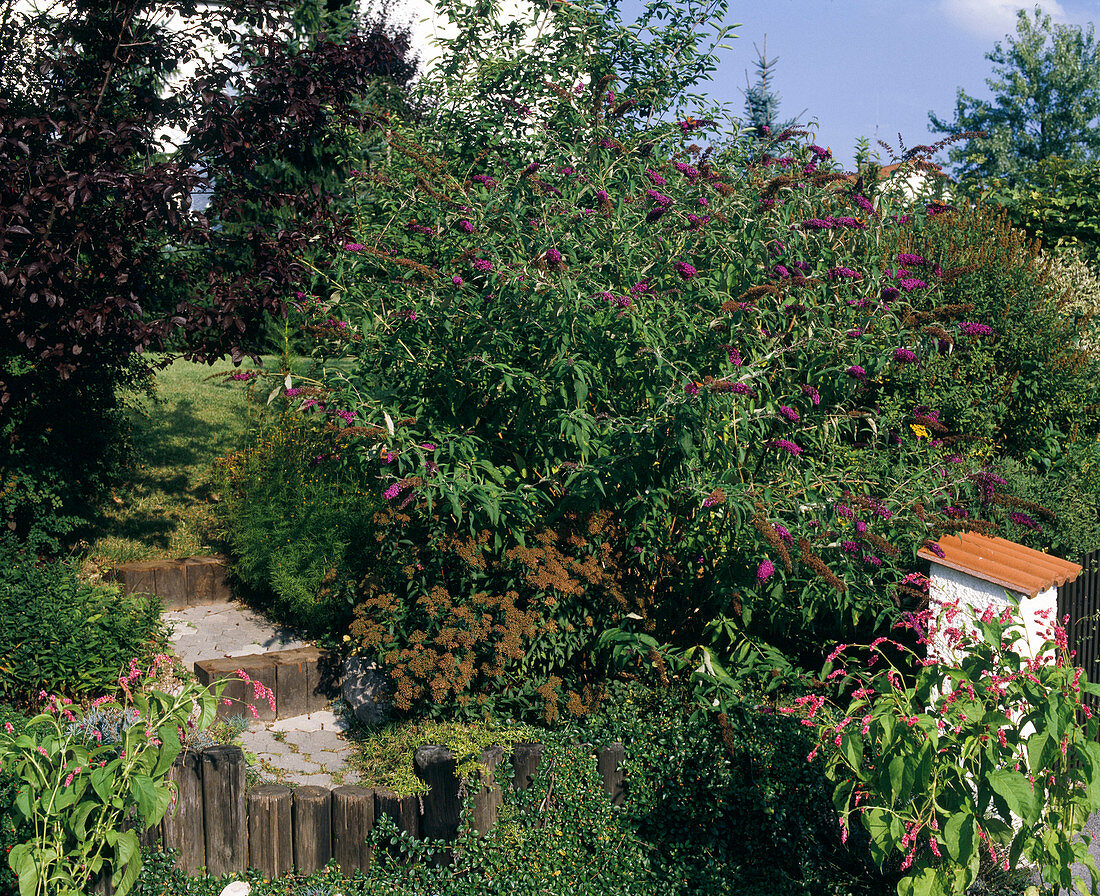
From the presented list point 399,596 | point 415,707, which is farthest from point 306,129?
point 415,707

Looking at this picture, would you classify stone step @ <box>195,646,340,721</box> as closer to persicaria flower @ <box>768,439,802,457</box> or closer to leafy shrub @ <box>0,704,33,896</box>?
leafy shrub @ <box>0,704,33,896</box>

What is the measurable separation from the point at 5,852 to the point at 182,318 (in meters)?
3.16

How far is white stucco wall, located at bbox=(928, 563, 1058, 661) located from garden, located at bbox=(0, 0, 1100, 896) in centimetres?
13

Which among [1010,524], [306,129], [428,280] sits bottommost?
[1010,524]

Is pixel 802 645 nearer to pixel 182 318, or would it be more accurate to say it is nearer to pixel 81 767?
pixel 81 767

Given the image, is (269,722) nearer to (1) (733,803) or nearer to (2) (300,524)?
(2) (300,524)

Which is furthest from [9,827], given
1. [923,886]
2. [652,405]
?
[923,886]

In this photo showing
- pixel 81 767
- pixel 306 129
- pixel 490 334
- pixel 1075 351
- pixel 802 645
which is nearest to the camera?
pixel 81 767

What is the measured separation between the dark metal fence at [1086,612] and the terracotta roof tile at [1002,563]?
67cm

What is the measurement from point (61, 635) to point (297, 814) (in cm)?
186

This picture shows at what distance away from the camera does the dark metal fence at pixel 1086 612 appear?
531 cm

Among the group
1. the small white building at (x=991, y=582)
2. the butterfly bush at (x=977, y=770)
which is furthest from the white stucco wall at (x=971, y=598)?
the butterfly bush at (x=977, y=770)

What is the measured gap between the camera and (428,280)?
483cm

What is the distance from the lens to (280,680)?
5.43 m
